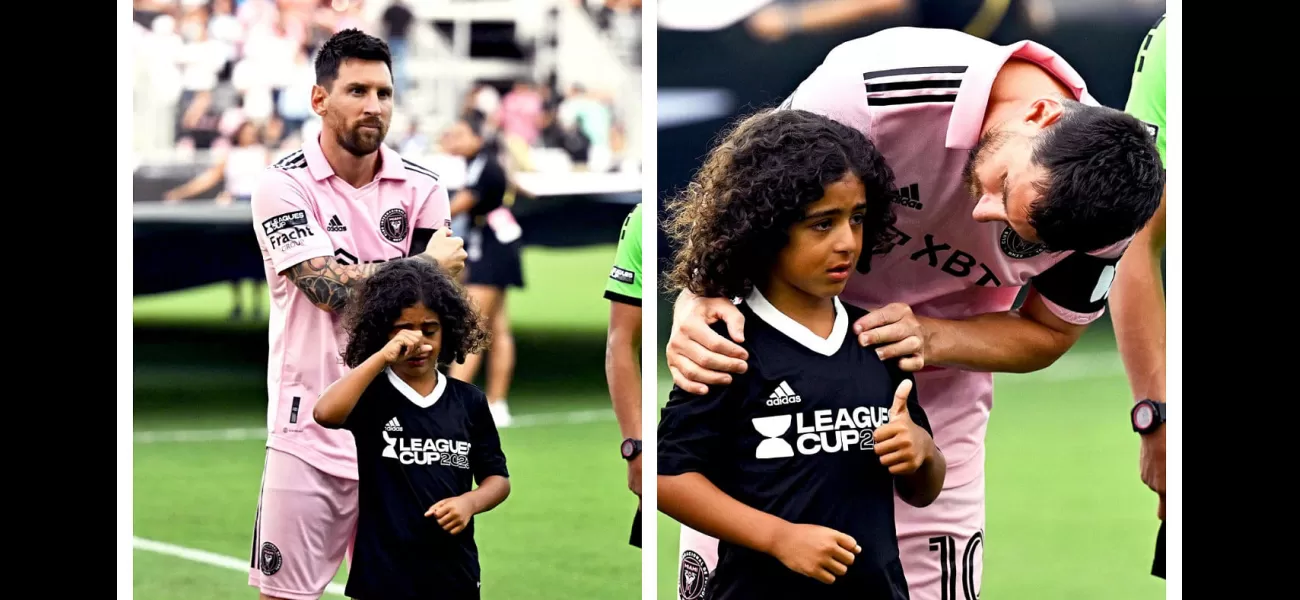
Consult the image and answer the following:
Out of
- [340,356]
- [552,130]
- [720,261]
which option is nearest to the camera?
[720,261]

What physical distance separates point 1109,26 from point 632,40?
1.05m

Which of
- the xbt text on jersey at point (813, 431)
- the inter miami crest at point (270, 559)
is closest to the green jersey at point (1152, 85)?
the xbt text on jersey at point (813, 431)

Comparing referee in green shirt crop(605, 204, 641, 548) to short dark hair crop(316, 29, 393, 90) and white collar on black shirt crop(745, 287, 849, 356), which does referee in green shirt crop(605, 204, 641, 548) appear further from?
short dark hair crop(316, 29, 393, 90)

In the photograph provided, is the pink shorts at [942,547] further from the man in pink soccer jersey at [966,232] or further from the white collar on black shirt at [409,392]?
the white collar on black shirt at [409,392]

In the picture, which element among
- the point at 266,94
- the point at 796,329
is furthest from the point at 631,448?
the point at 266,94

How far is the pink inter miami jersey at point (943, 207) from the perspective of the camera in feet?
8.42

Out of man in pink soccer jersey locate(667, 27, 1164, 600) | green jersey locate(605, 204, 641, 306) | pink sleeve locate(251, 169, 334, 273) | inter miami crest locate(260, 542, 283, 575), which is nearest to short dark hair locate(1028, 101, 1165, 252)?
man in pink soccer jersey locate(667, 27, 1164, 600)

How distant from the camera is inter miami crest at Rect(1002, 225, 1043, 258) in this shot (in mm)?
2678

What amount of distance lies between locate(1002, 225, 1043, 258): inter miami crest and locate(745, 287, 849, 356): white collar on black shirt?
373 mm

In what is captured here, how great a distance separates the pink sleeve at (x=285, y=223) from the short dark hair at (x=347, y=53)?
236 millimetres
